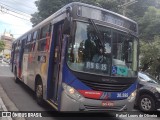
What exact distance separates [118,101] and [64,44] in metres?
2.07

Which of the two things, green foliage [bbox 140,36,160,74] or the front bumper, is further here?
green foliage [bbox 140,36,160,74]

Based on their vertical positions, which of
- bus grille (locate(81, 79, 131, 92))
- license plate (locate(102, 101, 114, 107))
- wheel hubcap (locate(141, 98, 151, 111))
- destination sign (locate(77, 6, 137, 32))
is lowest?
wheel hubcap (locate(141, 98, 151, 111))

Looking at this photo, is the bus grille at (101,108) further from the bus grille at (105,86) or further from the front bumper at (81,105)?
the bus grille at (105,86)

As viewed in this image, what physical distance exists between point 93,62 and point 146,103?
419 cm

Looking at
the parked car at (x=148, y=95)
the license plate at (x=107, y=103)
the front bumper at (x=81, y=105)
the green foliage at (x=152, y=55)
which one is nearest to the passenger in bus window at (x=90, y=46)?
the front bumper at (x=81, y=105)

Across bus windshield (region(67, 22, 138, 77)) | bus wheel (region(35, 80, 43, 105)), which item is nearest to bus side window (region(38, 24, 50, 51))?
bus wheel (region(35, 80, 43, 105))

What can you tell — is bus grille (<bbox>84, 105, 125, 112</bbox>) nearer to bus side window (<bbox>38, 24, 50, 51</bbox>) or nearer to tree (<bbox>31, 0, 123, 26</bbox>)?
bus side window (<bbox>38, 24, 50, 51</bbox>)

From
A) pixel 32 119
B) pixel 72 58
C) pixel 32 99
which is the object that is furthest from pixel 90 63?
pixel 32 99

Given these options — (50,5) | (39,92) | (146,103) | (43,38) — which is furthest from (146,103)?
(50,5)

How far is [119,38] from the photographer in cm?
685

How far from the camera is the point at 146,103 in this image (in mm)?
9500

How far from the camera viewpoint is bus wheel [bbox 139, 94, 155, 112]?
9.26m

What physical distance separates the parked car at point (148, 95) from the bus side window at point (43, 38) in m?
4.16

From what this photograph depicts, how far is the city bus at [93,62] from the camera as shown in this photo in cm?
614
